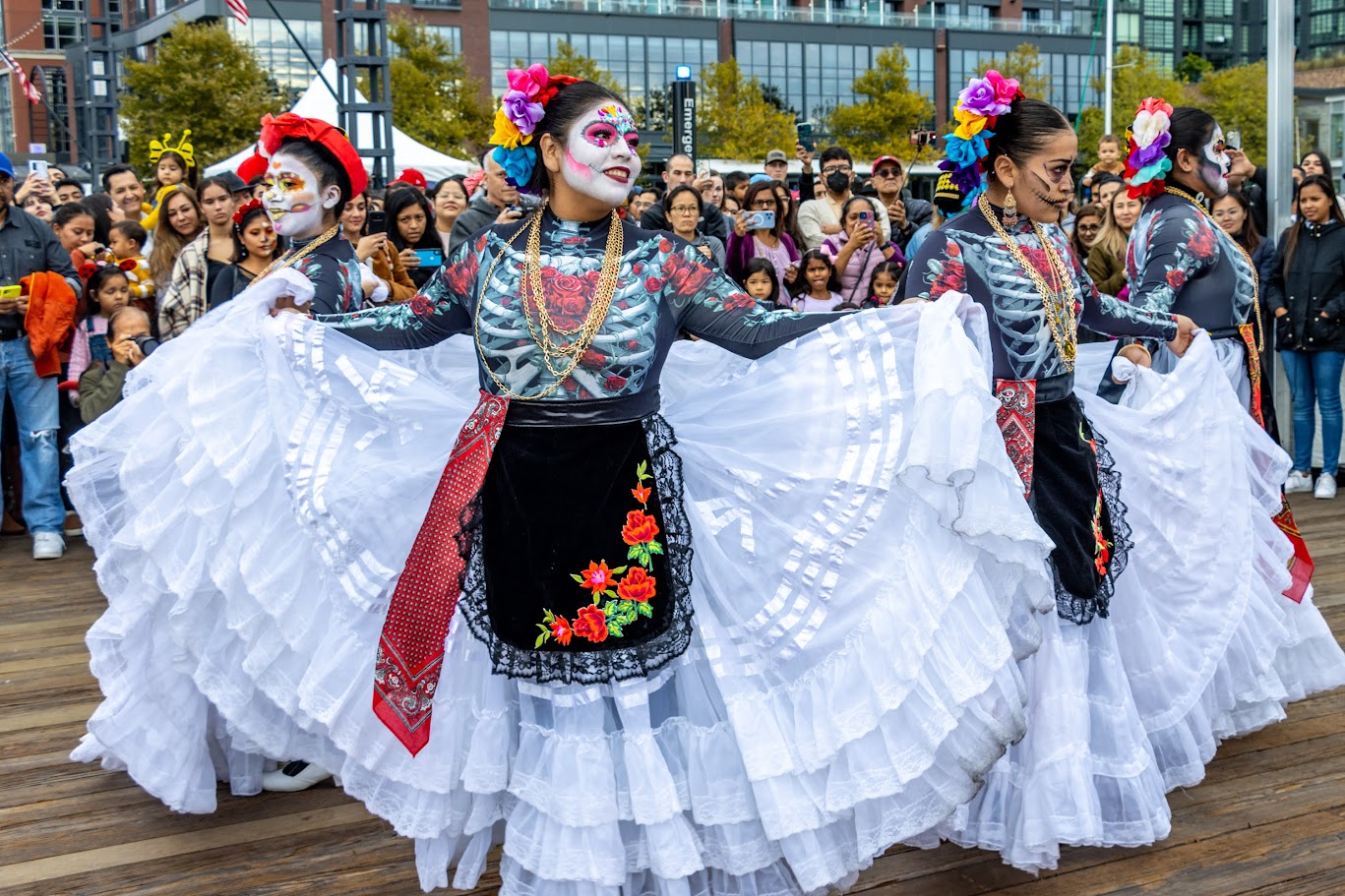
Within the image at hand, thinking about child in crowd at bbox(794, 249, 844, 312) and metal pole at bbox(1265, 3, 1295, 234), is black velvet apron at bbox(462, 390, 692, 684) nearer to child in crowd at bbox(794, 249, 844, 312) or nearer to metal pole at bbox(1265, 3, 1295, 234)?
child in crowd at bbox(794, 249, 844, 312)

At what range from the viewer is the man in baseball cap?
8.95 metres

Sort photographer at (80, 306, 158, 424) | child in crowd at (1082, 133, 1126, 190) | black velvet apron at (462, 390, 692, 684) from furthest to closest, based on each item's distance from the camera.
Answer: child in crowd at (1082, 133, 1126, 190)
photographer at (80, 306, 158, 424)
black velvet apron at (462, 390, 692, 684)

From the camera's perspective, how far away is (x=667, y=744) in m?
2.92

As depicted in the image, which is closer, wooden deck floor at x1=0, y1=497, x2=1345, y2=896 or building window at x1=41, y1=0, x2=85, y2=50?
wooden deck floor at x1=0, y1=497, x2=1345, y2=896

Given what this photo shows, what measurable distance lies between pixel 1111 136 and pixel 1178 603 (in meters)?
7.88

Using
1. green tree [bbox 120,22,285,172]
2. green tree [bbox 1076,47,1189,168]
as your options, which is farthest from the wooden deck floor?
green tree [bbox 1076,47,1189,168]

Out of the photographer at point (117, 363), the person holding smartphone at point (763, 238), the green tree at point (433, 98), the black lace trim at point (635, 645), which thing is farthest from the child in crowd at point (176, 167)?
the green tree at point (433, 98)

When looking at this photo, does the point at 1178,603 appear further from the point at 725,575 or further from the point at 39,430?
the point at 39,430

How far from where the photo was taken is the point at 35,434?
729 centimetres

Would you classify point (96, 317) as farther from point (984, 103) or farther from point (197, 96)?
point (197, 96)

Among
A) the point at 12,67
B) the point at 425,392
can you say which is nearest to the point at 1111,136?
the point at 425,392

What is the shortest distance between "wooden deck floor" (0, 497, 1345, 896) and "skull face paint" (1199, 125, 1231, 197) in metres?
1.72

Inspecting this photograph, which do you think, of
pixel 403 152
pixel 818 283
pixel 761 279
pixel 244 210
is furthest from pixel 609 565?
pixel 403 152

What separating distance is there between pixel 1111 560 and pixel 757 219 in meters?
5.11
